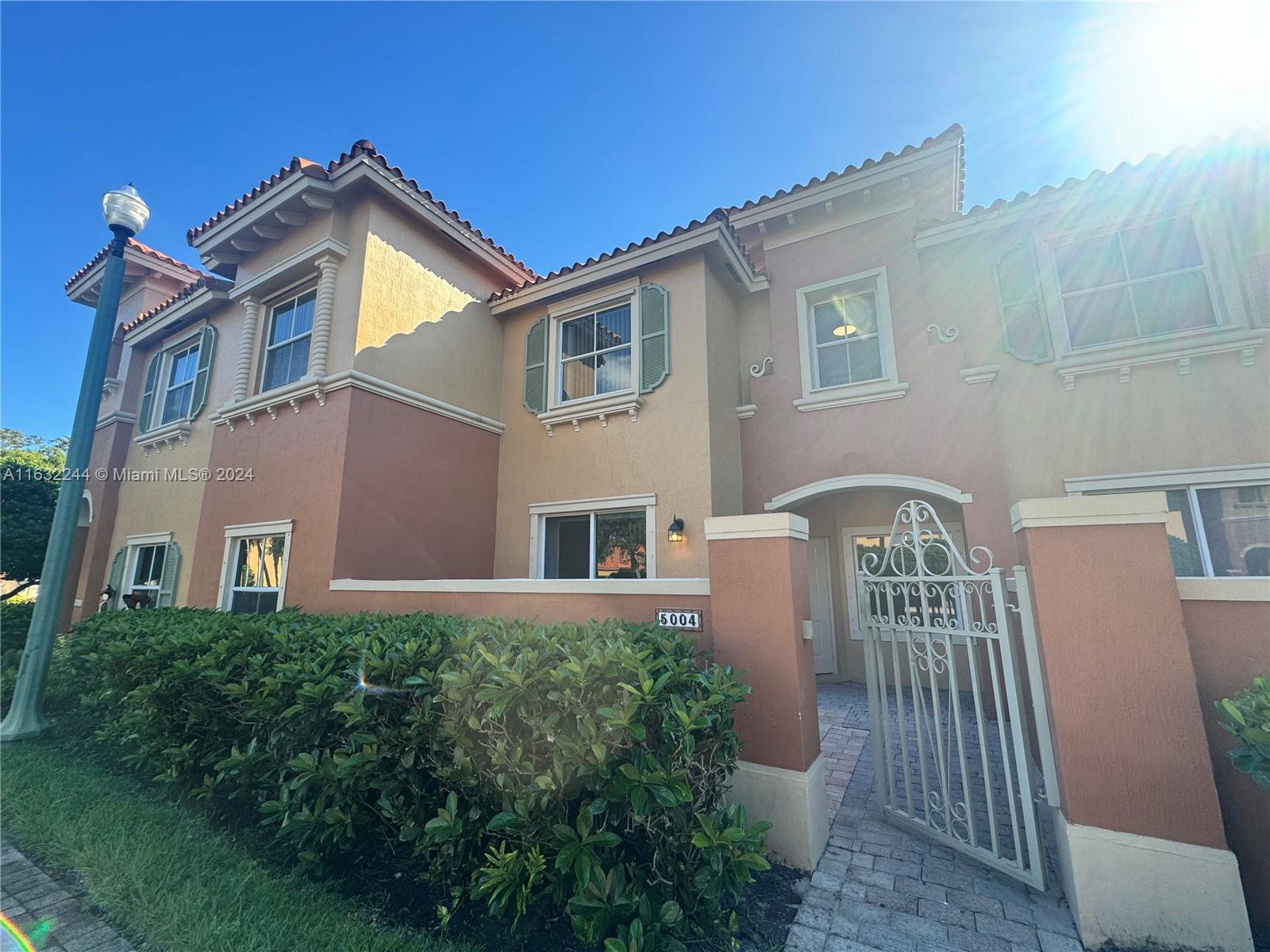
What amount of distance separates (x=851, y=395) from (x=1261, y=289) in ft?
13.8

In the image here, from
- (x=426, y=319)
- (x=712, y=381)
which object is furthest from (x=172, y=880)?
(x=426, y=319)

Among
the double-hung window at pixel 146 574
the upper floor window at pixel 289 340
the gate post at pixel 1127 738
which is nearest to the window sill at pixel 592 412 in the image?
the upper floor window at pixel 289 340

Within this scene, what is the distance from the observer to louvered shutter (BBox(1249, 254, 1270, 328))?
5477mm

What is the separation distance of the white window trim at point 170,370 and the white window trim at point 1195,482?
48.2 ft

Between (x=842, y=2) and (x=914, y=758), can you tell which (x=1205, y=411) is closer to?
(x=914, y=758)

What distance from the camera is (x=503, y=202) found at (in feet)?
32.3

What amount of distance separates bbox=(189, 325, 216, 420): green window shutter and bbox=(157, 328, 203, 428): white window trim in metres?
0.16

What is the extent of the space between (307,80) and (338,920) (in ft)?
33.5

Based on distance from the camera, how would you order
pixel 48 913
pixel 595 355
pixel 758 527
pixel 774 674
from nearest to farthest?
1. pixel 48 913
2. pixel 774 674
3. pixel 758 527
4. pixel 595 355

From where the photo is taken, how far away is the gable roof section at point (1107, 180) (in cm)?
576

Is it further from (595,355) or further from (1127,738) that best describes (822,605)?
(1127,738)

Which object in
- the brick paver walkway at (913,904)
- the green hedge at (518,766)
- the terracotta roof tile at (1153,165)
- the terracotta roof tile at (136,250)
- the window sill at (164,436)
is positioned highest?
the terracotta roof tile at (136,250)

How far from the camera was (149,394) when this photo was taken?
10984 mm

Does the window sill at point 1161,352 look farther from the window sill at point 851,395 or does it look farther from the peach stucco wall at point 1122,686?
the peach stucco wall at point 1122,686
